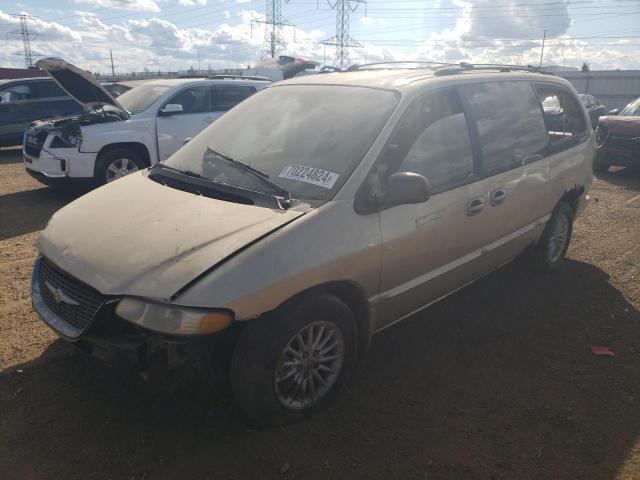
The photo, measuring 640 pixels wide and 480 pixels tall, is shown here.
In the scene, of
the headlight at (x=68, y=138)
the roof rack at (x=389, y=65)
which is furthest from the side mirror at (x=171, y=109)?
the roof rack at (x=389, y=65)

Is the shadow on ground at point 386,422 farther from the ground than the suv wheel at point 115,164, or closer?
closer

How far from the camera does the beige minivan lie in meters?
2.36

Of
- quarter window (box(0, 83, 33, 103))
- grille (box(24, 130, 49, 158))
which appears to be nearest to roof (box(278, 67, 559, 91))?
grille (box(24, 130, 49, 158))

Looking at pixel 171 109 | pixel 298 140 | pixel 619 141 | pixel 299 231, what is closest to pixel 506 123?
pixel 298 140

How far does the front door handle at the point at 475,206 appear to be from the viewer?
3428 millimetres

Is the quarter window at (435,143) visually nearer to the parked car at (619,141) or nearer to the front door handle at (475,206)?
the front door handle at (475,206)

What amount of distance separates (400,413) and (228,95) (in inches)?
270

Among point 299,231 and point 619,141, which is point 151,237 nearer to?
point 299,231

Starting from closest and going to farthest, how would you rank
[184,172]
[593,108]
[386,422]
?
[386,422] < [184,172] < [593,108]

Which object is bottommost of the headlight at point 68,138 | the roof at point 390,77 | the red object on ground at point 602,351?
the red object on ground at point 602,351

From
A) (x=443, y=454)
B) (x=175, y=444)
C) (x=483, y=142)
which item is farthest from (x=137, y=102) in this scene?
(x=443, y=454)

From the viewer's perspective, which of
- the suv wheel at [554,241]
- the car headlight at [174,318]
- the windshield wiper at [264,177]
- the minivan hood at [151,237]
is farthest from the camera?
the suv wheel at [554,241]

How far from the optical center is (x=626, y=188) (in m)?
9.20

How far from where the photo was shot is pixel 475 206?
347 cm
